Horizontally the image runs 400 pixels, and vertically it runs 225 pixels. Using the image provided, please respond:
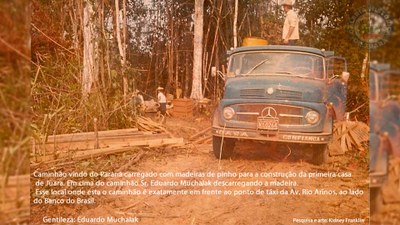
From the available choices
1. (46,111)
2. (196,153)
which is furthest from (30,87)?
(196,153)

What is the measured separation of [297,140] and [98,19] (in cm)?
→ 177

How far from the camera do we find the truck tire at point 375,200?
9.87ft

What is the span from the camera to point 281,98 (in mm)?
2949

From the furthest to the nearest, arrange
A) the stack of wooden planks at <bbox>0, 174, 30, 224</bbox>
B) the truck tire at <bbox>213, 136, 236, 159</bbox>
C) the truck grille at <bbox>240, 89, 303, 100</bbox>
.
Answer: the truck tire at <bbox>213, 136, 236, 159</bbox>, the truck grille at <bbox>240, 89, 303, 100</bbox>, the stack of wooden planks at <bbox>0, 174, 30, 224</bbox>

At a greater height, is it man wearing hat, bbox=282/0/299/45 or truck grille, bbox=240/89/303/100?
man wearing hat, bbox=282/0/299/45

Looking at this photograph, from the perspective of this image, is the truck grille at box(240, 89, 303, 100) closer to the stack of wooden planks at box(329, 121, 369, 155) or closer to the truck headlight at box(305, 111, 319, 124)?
the truck headlight at box(305, 111, 319, 124)

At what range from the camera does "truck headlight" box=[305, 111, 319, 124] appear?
290cm

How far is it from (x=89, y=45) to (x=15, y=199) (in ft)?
4.13

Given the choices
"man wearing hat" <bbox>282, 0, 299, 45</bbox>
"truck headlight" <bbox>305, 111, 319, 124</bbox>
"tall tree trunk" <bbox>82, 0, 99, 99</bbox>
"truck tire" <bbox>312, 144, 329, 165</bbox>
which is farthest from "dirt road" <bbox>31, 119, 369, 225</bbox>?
"man wearing hat" <bbox>282, 0, 299, 45</bbox>

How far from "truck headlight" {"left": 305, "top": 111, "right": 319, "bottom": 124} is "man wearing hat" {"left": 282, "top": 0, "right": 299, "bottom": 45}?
567 millimetres

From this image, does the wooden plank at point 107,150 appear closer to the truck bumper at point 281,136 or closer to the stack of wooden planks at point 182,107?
the stack of wooden planks at point 182,107

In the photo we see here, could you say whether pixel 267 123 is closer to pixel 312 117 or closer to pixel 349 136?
pixel 312 117

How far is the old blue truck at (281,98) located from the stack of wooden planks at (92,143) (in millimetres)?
503

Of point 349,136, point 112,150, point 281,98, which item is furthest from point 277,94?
point 112,150
